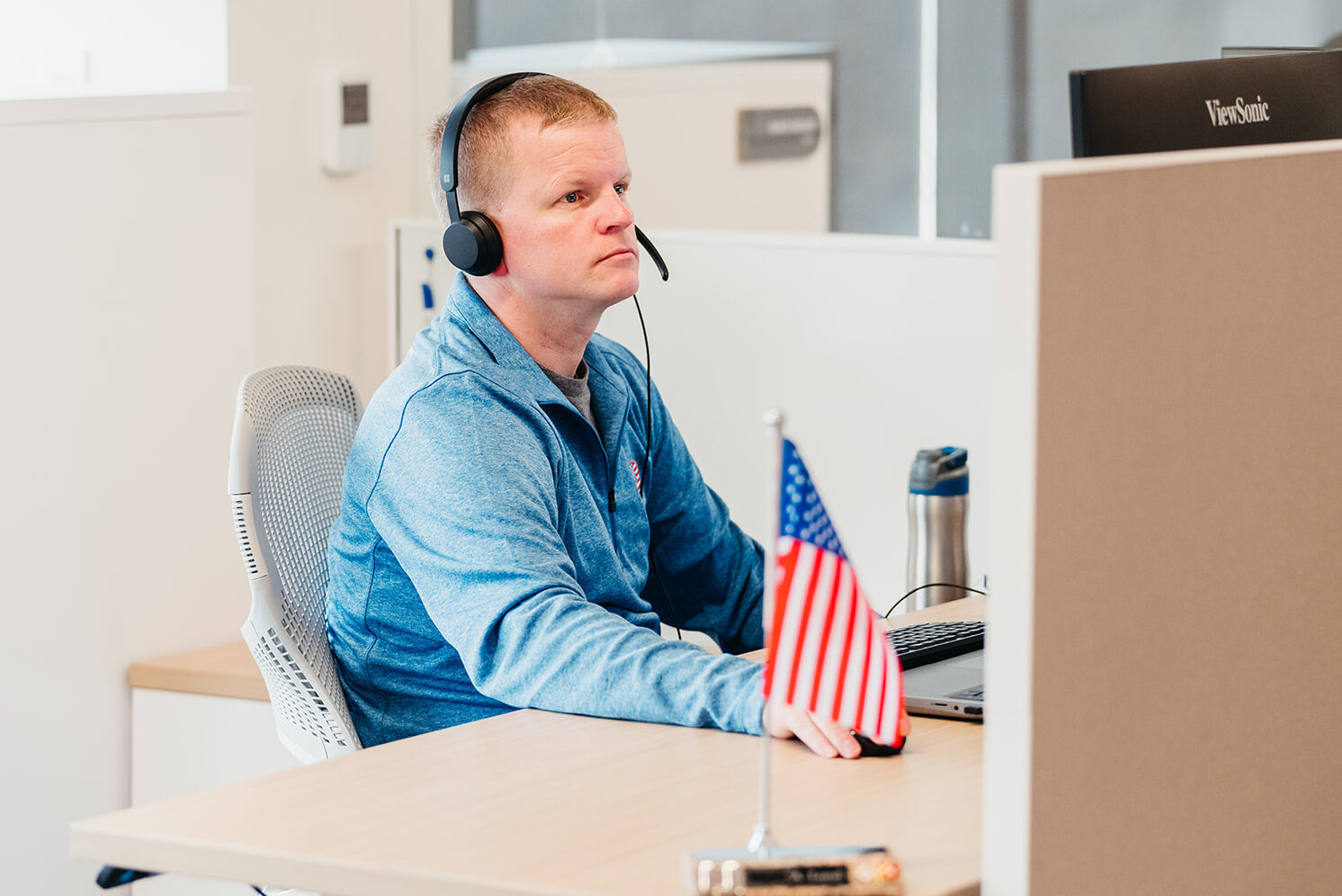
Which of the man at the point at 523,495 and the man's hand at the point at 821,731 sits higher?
the man at the point at 523,495

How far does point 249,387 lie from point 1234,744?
984 mm

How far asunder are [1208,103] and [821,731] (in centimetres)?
66

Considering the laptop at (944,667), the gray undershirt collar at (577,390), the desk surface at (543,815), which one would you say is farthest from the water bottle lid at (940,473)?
the desk surface at (543,815)

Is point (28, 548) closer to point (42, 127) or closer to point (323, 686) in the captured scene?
point (42, 127)

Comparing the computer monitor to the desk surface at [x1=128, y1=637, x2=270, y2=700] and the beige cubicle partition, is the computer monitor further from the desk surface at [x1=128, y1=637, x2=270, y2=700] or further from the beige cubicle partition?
the desk surface at [x1=128, y1=637, x2=270, y2=700]

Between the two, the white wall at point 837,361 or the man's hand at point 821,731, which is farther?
the white wall at point 837,361

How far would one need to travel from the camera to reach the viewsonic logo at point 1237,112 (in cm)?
156

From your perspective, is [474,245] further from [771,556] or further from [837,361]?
[837,361]

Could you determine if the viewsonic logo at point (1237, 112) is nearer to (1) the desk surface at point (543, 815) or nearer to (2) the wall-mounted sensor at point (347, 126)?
(1) the desk surface at point (543, 815)

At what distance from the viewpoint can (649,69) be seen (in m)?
3.50

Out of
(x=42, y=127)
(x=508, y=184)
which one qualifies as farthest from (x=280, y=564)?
(x=42, y=127)

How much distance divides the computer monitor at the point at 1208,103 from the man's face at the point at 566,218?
0.43m

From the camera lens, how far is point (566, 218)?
1673 millimetres

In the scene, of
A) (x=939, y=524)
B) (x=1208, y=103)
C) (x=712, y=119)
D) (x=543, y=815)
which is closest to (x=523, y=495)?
(x=543, y=815)
